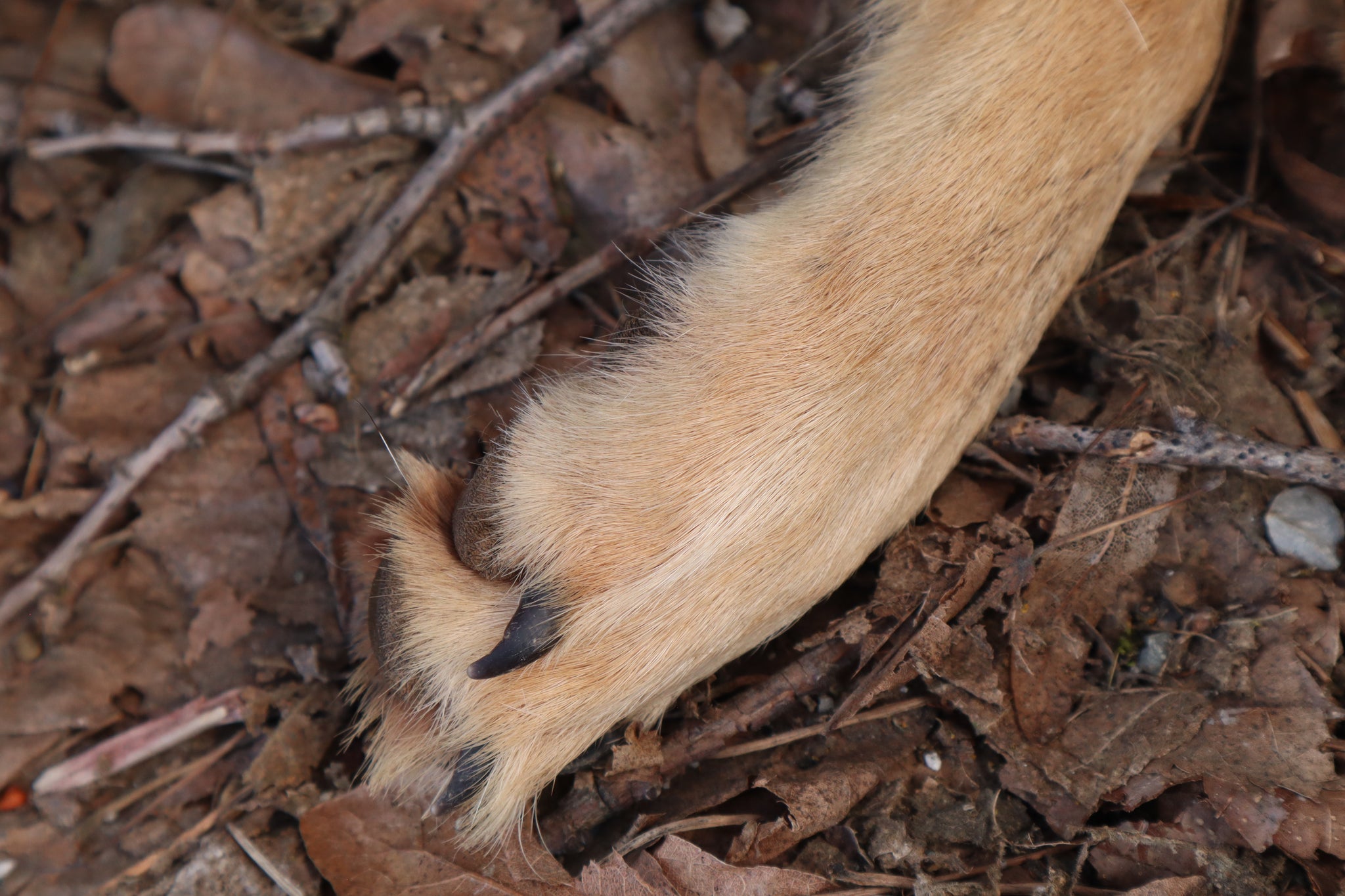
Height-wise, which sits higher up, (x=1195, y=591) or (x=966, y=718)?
(x=966, y=718)

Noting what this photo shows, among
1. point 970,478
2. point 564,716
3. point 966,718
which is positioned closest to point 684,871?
point 564,716

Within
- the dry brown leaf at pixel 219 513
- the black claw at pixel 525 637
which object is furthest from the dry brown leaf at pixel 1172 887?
the dry brown leaf at pixel 219 513

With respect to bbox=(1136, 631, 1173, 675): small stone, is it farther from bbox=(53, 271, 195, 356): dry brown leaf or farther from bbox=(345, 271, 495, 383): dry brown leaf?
bbox=(53, 271, 195, 356): dry brown leaf

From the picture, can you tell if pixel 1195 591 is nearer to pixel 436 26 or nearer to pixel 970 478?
pixel 970 478

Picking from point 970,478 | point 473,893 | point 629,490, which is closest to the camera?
point 629,490

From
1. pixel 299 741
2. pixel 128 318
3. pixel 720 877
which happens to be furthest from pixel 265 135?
pixel 720 877

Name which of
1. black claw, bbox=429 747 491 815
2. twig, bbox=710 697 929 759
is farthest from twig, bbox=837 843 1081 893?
black claw, bbox=429 747 491 815
